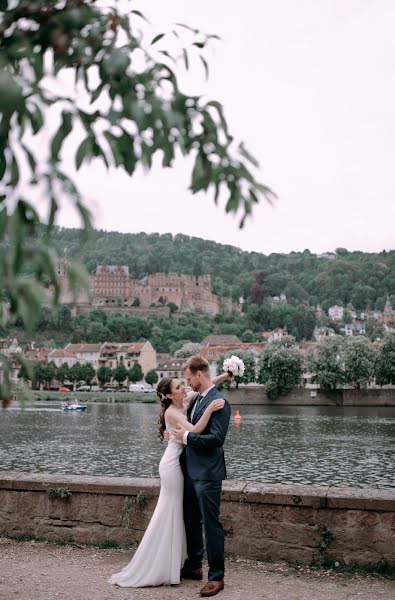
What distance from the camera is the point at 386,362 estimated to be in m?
75.1

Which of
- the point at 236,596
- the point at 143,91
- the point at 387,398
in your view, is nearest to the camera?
the point at 143,91

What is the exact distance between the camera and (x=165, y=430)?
6246 mm

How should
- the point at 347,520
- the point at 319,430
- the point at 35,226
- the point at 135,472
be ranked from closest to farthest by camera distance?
1. the point at 35,226
2. the point at 347,520
3. the point at 135,472
4. the point at 319,430

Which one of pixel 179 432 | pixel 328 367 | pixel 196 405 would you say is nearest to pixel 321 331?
pixel 328 367

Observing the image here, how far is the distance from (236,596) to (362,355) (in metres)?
73.8

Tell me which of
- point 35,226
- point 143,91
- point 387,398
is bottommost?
point 387,398

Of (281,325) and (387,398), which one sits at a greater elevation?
(281,325)

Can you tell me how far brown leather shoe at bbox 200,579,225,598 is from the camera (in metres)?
5.49

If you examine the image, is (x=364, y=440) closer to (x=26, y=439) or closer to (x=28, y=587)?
(x=26, y=439)

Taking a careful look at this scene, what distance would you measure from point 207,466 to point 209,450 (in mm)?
125

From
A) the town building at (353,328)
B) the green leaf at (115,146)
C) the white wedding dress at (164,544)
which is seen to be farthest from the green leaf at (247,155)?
the town building at (353,328)

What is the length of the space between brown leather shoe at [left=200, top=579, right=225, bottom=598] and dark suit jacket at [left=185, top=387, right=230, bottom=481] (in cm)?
78

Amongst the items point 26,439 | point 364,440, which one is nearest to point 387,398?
point 364,440

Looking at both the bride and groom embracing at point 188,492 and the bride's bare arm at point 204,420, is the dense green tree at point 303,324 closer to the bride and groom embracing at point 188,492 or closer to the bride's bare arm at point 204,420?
the bride and groom embracing at point 188,492
